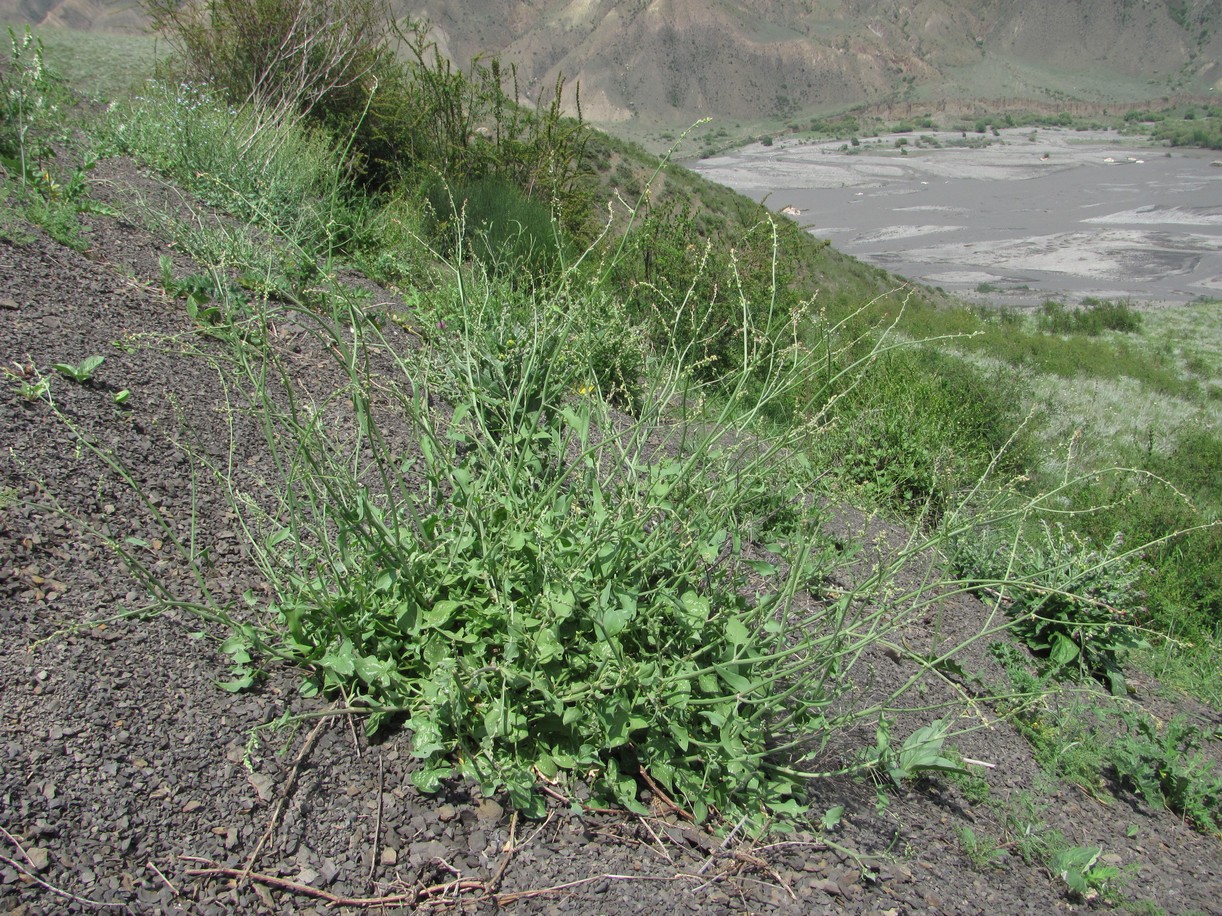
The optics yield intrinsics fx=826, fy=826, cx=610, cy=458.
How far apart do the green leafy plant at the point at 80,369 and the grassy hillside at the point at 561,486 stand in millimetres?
12

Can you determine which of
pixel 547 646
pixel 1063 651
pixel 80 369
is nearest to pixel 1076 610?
pixel 1063 651

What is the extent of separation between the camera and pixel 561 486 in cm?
249

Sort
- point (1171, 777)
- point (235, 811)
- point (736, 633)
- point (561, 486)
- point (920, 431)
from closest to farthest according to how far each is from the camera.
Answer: point (235, 811) < point (736, 633) < point (561, 486) < point (1171, 777) < point (920, 431)

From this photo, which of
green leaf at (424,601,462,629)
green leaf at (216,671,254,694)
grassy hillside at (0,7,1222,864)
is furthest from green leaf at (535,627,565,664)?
green leaf at (216,671,254,694)

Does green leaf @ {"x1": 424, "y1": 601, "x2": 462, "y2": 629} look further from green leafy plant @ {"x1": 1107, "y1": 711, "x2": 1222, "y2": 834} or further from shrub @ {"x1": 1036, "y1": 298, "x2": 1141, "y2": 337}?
shrub @ {"x1": 1036, "y1": 298, "x2": 1141, "y2": 337}

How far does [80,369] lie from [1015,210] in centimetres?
4587

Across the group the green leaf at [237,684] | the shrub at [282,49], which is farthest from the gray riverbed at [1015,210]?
the green leaf at [237,684]

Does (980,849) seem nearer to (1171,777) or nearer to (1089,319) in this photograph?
(1171,777)

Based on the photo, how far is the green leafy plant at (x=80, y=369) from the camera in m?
2.71

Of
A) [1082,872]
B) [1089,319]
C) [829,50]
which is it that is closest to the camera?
[1082,872]

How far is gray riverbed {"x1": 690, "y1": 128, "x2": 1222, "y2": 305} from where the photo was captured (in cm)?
2952

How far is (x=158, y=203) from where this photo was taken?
15.6ft

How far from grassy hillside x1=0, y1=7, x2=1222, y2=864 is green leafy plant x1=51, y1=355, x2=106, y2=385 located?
0.5 inches

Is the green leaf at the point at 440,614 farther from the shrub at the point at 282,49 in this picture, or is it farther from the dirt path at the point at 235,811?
the shrub at the point at 282,49
